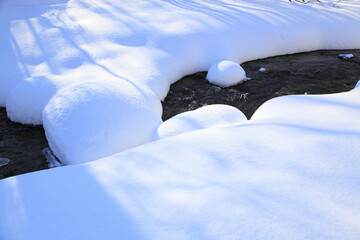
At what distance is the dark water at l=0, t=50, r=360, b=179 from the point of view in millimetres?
2664

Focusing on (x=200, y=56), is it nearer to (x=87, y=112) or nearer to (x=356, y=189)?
(x=87, y=112)

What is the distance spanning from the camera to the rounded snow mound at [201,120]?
2.38 m

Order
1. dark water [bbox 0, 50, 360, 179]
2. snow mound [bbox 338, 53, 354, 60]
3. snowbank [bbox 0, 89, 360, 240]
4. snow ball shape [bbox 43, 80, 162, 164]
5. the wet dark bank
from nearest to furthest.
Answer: snowbank [bbox 0, 89, 360, 240] → snow ball shape [bbox 43, 80, 162, 164] → the wet dark bank → dark water [bbox 0, 50, 360, 179] → snow mound [bbox 338, 53, 354, 60]

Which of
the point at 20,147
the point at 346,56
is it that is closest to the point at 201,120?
the point at 20,147

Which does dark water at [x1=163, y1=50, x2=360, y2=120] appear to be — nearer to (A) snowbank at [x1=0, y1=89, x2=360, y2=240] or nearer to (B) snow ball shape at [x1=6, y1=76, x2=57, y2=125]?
(B) snow ball shape at [x1=6, y1=76, x2=57, y2=125]

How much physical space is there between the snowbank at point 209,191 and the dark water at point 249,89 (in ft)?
4.35

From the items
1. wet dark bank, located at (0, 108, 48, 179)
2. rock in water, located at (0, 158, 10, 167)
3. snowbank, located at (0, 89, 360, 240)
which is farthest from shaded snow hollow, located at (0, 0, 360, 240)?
rock in water, located at (0, 158, 10, 167)

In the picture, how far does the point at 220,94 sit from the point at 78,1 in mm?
3966

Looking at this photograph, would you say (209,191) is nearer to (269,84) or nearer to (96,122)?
(96,122)

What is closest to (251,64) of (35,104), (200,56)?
(200,56)

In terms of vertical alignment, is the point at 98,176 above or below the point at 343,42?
below

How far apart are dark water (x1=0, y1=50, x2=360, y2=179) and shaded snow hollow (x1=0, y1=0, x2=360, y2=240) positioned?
0.64 feet

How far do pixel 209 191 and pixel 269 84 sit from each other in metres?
2.98

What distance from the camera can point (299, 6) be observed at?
19.7ft
